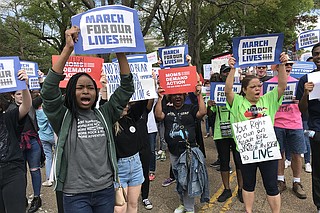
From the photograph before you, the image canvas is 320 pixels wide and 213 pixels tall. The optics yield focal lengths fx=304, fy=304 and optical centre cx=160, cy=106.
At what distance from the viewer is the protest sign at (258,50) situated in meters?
3.77

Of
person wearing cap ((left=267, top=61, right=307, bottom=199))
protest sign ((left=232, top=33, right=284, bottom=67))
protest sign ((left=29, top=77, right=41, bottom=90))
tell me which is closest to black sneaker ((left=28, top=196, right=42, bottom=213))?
protest sign ((left=29, top=77, right=41, bottom=90))

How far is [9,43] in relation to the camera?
76.9 ft

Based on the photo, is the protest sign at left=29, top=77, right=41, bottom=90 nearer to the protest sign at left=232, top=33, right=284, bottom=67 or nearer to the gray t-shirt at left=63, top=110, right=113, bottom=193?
the gray t-shirt at left=63, top=110, right=113, bottom=193

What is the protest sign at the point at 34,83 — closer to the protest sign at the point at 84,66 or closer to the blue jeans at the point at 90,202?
the protest sign at the point at 84,66

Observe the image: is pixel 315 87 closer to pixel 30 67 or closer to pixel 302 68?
pixel 302 68

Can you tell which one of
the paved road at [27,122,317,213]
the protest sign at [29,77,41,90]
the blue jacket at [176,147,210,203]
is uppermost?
the protest sign at [29,77,41,90]

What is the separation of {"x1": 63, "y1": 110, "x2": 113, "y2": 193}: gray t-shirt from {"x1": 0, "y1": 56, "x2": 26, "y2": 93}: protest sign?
133cm

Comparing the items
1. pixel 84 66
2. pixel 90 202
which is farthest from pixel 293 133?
pixel 90 202

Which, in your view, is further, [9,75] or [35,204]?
[35,204]

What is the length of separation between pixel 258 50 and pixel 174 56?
5.70 feet

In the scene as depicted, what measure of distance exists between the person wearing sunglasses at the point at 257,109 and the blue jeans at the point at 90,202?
1788mm

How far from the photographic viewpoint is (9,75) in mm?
3426

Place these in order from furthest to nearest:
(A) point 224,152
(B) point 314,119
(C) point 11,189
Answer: (A) point 224,152 < (B) point 314,119 < (C) point 11,189

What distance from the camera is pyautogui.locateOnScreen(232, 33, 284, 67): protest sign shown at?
12.4 ft
